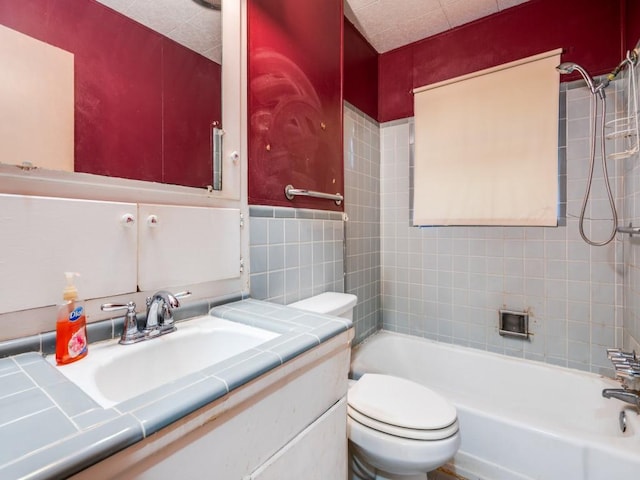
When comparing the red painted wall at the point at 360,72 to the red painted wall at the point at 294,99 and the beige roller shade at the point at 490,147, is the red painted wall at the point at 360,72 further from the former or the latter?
the beige roller shade at the point at 490,147

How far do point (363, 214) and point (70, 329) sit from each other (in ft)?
5.62

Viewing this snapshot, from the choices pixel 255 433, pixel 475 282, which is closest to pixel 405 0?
pixel 475 282

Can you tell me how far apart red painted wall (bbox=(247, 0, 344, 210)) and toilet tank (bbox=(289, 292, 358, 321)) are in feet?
1.49

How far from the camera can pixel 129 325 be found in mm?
814

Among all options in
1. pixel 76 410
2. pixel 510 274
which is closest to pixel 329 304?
pixel 76 410

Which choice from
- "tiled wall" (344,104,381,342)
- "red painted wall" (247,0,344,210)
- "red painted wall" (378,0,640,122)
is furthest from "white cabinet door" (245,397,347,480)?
"red painted wall" (378,0,640,122)

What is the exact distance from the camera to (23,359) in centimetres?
65

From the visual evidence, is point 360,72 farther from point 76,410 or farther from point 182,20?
point 76,410

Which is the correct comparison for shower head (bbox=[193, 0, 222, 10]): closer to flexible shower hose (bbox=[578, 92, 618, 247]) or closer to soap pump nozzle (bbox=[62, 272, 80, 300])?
soap pump nozzle (bbox=[62, 272, 80, 300])

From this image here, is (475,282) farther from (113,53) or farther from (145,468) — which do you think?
→ (113,53)

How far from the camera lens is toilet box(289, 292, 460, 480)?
1019mm

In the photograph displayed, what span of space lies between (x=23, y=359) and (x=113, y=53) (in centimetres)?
94

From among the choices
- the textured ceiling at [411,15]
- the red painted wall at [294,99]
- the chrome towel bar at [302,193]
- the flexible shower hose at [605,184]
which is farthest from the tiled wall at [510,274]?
the chrome towel bar at [302,193]

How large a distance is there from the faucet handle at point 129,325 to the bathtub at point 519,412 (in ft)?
4.18
